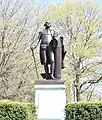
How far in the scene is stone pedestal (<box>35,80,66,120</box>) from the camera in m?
11.7

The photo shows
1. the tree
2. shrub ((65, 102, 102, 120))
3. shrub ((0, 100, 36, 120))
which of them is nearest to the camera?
shrub ((0, 100, 36, 120))

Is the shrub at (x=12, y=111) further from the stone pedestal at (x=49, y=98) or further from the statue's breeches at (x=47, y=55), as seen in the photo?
the statue's breeches at (x=47, y=55)

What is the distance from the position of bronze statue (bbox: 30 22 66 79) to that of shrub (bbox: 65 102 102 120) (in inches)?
70.2

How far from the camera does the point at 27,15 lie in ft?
85.3

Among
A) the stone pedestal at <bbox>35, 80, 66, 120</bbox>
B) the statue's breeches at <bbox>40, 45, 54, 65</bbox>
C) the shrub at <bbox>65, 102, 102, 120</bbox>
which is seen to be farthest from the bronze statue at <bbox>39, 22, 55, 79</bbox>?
the shrub at <bbox>65, 102, 102, 120</bbox>

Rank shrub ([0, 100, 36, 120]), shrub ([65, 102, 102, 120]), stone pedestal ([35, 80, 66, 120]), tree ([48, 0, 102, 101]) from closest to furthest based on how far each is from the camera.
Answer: shrub ([0, 100, 36, 120]) < shrub ([65, 102, 102, 120]) < stone pedestal ([35, 80, 66, 120]) < tree ([48, 0, 102, 101])

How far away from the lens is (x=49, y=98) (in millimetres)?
11781

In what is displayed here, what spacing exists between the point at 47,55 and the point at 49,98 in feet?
4.76

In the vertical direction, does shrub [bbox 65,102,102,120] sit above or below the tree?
below

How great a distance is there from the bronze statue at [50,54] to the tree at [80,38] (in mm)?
13306

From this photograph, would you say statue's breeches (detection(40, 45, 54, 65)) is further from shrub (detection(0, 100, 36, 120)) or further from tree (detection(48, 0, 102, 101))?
tree (detection(48, 0, 102, 101))

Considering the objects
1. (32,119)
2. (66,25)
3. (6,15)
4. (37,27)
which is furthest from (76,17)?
(32,119)

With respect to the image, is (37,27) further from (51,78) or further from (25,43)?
(51,78)

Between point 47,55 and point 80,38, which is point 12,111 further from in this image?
point 80,38
